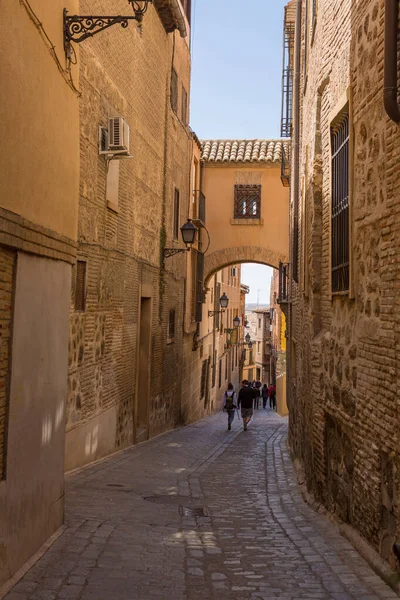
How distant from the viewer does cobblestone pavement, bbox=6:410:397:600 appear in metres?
5.34

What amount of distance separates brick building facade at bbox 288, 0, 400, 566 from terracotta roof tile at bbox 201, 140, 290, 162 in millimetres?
13328

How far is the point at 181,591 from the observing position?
17.5 ft

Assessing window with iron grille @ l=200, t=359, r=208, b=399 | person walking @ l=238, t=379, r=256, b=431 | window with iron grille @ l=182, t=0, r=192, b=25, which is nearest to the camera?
window with iron grille @ l=182, t=0, r=192, b=25

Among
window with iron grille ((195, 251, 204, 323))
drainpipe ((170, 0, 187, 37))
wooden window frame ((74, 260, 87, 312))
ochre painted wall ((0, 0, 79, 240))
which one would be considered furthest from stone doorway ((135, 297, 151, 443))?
ochre painted wall ((0, 0, 79, 240))

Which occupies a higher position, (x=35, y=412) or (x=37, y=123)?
(x=37, y=123)

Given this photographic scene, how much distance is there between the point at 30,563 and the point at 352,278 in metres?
3.92

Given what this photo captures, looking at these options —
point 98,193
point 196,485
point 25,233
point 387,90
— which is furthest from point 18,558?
point 98,193

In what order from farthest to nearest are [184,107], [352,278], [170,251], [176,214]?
[184,107], [176,214], [170,251], [352,278]

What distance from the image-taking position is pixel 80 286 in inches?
413

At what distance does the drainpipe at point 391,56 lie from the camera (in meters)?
5.66

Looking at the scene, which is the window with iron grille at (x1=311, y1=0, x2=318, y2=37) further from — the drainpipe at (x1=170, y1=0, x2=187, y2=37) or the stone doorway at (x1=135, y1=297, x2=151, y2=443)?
the stone doorway at (x1=135, y1=297, x2=151, y2=443)

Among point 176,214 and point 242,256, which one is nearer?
point 176,214

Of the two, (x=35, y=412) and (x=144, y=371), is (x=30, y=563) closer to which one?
(x=35, y=412)

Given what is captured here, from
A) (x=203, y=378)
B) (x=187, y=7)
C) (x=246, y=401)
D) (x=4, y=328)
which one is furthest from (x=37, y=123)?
(x=203, y=378)
